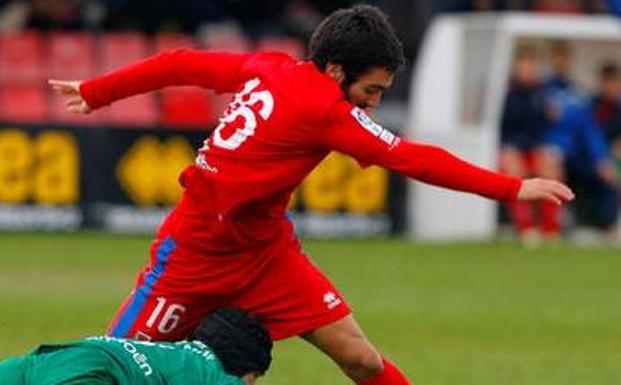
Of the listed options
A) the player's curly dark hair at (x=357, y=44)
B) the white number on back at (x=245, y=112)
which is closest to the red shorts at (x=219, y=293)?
the white number on back at (x=245, y=112)

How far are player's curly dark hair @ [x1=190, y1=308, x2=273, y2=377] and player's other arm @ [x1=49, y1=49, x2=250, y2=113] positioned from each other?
5.77 ft

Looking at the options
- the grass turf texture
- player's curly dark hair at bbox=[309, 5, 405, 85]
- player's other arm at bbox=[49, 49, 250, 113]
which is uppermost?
player's curly dark hair at bbox=[309, 5, 405, 85]

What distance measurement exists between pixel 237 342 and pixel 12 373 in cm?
82

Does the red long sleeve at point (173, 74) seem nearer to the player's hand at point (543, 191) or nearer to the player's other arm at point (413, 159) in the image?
the player's other arm at point (413, 159)

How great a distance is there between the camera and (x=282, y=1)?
2422cm

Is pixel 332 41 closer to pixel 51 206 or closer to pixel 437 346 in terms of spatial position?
→ pixel 437 346

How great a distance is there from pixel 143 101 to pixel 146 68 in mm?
12752

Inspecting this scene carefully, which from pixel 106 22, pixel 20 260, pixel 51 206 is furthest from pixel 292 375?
pixel 106 22

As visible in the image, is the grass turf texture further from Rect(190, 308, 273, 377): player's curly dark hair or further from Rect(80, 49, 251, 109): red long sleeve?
Rect(190, 308, 273, 377): player's curly dark hair

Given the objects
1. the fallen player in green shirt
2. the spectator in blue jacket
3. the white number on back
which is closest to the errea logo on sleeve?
the white number on back

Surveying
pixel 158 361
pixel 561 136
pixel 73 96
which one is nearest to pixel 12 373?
pixel 158 361

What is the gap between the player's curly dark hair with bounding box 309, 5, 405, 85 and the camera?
8312 millimetres

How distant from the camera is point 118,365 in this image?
668cm

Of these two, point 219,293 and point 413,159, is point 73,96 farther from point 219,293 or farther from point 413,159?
point 413,159
